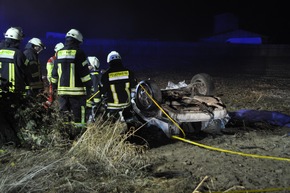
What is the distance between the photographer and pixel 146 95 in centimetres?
625

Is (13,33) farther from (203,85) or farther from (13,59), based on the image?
→ (203,85)

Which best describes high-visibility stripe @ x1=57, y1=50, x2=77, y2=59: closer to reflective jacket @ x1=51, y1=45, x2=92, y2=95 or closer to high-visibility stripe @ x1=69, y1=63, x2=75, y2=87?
reflective jacket @ x1=51, y1=45, x2=92, y2=95

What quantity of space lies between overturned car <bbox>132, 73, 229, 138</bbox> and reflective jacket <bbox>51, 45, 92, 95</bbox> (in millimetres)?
1037

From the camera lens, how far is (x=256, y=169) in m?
4.38

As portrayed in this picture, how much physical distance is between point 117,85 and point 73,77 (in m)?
0.79

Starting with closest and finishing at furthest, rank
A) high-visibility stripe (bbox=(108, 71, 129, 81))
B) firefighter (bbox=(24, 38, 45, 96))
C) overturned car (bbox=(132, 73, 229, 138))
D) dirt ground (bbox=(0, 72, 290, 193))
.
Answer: dirt ground (bbox=(0, 72, 290, 193)) → overturned car (bbox=(132, 73, 229, 138)) → high-visibility stripe (bbox=(108, 71, 129, 81)) → firefighter (bbox=(24, 38, 45, 96))

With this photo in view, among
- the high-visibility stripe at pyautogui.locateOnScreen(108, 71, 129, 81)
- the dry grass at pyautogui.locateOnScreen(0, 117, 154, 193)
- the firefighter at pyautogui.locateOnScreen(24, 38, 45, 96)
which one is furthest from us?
the firefighter at pyautogui.locateOnScreen(24, 38, 45, 96)

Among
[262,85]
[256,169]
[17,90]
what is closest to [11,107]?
[17,90]

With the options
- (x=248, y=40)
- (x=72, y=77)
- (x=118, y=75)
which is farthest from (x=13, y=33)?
(x=248, y=40)

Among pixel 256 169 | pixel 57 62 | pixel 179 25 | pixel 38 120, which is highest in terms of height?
pixel 179 25

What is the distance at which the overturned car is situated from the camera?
5811 millimetres

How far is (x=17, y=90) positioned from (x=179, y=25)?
39309 mm

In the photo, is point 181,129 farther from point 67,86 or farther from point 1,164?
point 1,164

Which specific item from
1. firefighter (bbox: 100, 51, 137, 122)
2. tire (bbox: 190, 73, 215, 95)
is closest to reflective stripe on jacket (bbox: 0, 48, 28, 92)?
firefighter (bbox: 100, 51, 137, 122)
